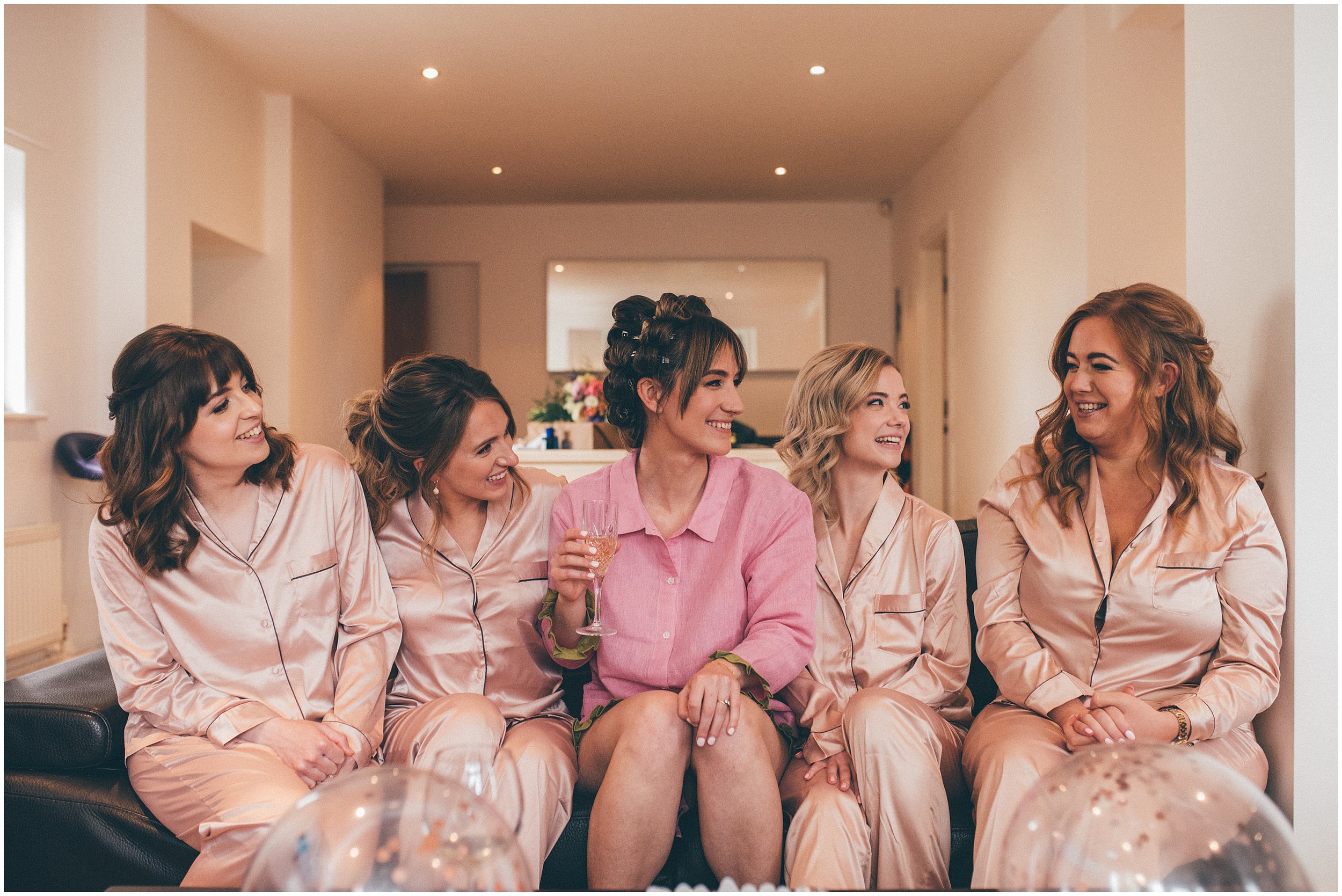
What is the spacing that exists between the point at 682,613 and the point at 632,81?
12.6 feet

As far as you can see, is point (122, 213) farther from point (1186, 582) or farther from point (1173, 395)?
point (1186, 582)

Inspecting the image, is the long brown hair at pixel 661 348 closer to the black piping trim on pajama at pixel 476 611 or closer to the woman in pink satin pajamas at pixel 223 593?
the black piping trim on pajama at pixel 476 611

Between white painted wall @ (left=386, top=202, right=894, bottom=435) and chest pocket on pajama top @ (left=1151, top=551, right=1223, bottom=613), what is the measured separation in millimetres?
6214

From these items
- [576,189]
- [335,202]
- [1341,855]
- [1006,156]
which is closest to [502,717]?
[1341,855]

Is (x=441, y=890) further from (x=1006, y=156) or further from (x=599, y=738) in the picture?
(x=1006, y=156)

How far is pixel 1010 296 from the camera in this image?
15.6ft

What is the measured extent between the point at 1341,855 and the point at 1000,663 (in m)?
0.59

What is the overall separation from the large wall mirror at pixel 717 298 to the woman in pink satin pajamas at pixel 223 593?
20.2 feet

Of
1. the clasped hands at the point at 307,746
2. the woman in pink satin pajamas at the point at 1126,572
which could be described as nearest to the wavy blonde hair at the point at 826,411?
the woman in pink satin pajamas at the point at 1126,572

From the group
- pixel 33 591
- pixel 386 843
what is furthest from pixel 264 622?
pixel 33 591

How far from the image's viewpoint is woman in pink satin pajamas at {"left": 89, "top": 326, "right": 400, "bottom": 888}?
161 centimetres

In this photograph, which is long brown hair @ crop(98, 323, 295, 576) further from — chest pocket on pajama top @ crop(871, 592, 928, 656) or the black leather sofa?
chest pocket on pajama top @ crop(871, 592, 928, 656)

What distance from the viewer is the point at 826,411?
1.98m

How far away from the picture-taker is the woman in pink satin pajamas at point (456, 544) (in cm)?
183
